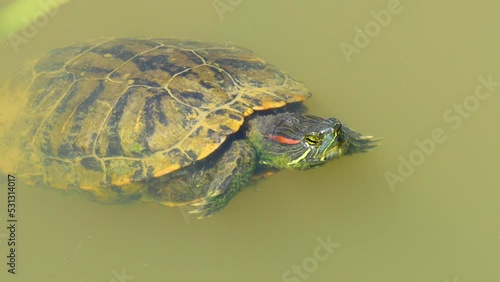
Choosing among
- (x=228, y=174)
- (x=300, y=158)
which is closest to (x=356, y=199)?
(x=300, y=158)

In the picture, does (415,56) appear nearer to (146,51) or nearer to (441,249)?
(441,249)

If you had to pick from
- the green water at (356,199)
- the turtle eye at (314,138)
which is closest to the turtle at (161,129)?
the turtle eye at (314,138)

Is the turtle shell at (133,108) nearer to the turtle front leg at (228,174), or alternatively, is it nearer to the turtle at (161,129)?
the turtle at (161,129)

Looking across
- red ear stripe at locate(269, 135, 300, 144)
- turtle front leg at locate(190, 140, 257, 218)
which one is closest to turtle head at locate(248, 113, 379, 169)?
red ear stripe at locate(269, 135, 300, 144)

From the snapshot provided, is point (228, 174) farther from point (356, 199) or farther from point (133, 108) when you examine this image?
point (356, 199)

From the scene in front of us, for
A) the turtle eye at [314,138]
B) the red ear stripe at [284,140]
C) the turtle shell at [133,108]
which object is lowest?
the turtle shell at [133,108]

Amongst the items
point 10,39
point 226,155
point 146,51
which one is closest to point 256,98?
point 226,155
